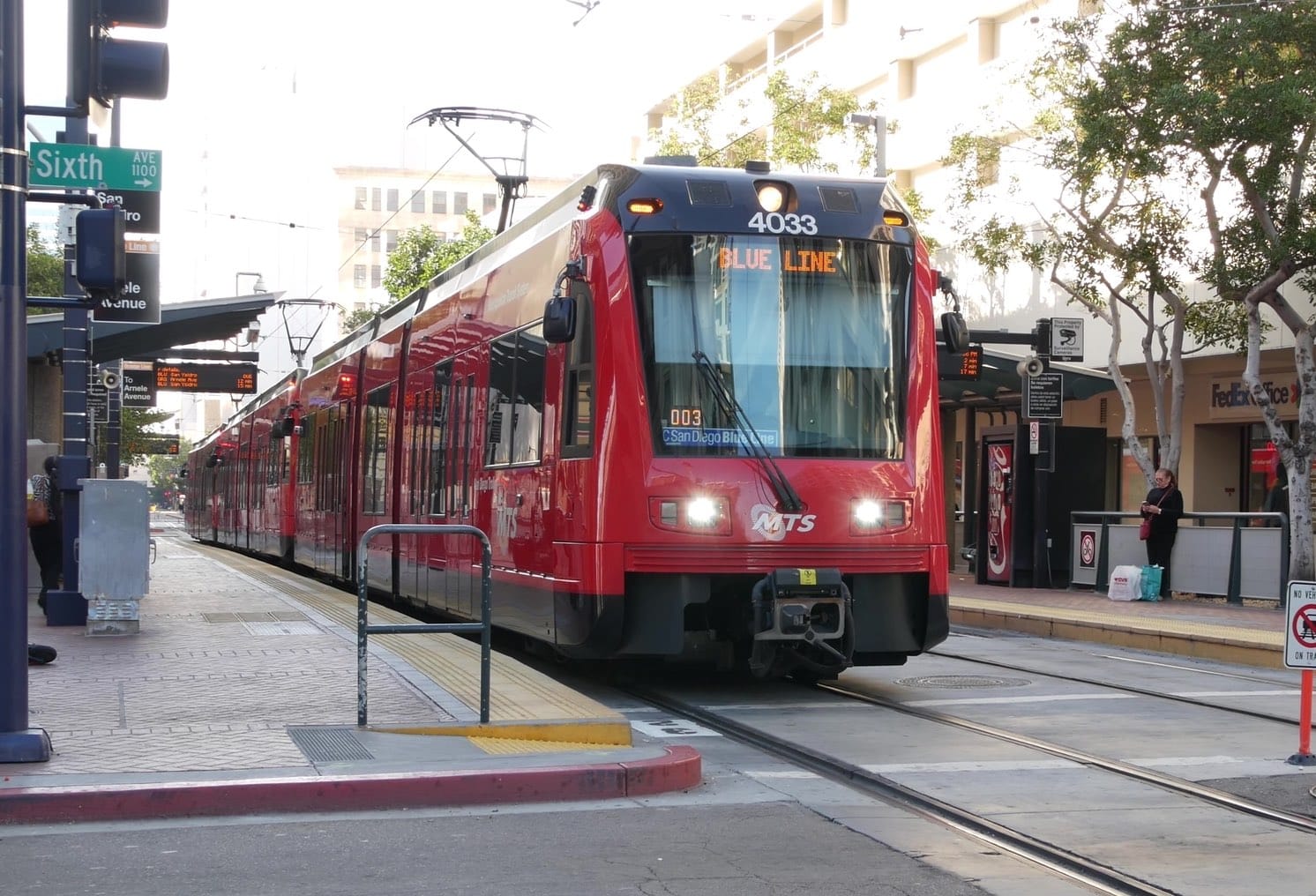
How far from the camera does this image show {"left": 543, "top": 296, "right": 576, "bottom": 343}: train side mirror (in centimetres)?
1077

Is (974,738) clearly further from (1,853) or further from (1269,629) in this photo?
(1269,629)

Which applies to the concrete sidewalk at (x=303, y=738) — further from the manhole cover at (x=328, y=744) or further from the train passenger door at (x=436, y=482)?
the train passenger door at (x=436, y=482)

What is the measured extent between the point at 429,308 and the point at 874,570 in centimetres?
702

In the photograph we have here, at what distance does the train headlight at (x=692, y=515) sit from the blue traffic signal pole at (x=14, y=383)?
4.03 metres

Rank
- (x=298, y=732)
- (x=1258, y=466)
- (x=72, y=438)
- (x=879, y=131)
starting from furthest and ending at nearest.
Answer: (x=879, y=131)
(x=1258, y=466)
(x=72, y=438)
(x=298, y=732)

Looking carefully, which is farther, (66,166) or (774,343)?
(774,343)

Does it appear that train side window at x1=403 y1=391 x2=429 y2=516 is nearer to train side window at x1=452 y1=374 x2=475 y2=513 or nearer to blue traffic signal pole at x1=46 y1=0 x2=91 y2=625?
train side window at x1=452 y1=374 x2=475 y2=513

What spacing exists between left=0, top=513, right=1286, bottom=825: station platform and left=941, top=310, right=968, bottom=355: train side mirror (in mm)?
3704

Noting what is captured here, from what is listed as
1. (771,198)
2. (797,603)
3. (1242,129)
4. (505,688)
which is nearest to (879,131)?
(1242,129)

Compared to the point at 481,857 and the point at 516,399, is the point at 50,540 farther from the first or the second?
the point at 481,857

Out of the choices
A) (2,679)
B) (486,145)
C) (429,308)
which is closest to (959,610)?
(429,308)

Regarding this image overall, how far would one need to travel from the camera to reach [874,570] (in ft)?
35.6

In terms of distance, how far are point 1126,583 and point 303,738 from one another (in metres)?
15.6

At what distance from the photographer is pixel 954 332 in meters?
11.6
